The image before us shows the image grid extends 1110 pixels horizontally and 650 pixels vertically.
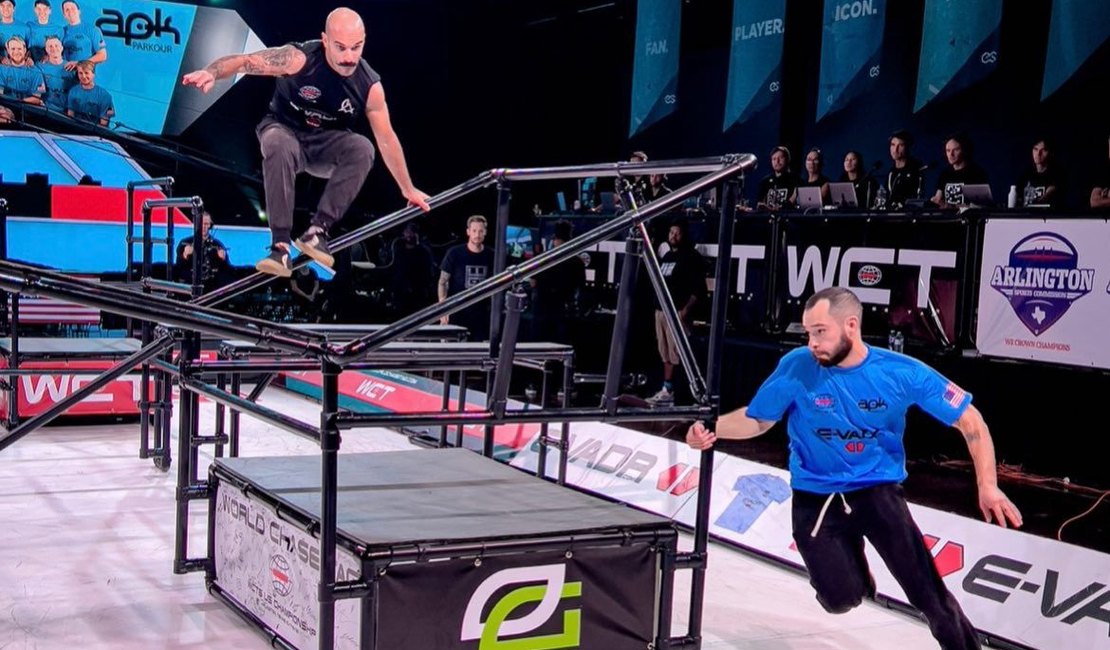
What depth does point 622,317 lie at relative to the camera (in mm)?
2943

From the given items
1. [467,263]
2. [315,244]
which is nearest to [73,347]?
[467,263]

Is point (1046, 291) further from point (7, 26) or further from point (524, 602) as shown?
point (7, 26)

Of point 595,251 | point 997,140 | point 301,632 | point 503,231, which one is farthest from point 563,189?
point 301,632

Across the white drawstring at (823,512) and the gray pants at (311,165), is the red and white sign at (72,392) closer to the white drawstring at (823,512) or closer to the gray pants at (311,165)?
the gray pants at (311,165)

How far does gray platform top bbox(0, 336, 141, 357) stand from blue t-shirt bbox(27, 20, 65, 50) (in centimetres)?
346

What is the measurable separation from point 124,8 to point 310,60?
7.32 m

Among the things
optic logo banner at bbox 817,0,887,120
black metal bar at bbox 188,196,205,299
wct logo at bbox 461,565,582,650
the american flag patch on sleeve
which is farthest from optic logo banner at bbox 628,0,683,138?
wct logo at bbox 461,565,582,650

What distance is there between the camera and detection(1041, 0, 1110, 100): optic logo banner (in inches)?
322

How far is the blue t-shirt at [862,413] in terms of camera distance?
368 cm

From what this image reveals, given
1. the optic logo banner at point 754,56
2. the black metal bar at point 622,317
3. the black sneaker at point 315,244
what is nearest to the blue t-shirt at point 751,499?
the black metal bar at point 622,317

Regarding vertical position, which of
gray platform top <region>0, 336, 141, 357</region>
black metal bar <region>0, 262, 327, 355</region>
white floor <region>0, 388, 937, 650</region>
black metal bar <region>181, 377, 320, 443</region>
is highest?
black metal bar <region>0, 262, 327, 355</region>

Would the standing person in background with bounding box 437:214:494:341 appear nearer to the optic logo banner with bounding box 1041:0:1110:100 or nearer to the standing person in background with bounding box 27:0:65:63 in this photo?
the standing person in background with bounding box 27:0:65:63

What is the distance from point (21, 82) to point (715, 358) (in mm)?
9346

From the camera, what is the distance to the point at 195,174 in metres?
11.6
